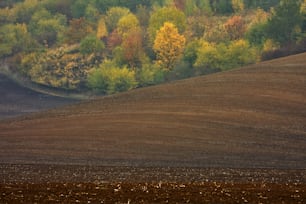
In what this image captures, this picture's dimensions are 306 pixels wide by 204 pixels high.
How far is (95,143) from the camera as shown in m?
72.6

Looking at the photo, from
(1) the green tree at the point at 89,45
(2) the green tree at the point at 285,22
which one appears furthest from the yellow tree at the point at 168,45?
(2) the green tree at the point at 285,22

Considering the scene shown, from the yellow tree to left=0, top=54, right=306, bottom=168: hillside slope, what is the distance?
51447 millimetres

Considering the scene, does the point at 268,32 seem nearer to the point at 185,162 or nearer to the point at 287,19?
the point at 287,19

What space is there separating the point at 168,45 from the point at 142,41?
12.0 metres

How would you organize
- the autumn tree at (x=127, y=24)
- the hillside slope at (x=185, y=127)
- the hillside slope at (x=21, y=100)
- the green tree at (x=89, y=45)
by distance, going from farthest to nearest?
the autumn tree at (x=127, y=24) → the green tree at (x=89, y=45) → the hillside slope at (x=21, y=100) → the hillside slope at (x=185, y=127)

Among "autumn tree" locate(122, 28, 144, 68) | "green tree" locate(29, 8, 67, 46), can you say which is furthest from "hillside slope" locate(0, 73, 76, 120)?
"green tree" locate(29, 8, 67, 46)

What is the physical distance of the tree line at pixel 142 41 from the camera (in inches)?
5143

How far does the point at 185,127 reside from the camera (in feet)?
247

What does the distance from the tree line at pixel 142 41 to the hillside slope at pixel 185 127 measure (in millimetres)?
29629

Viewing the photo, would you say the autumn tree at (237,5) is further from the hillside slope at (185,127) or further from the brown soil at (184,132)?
the hillside slope at (185,127)

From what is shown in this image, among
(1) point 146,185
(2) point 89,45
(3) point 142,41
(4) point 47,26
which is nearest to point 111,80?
(2) point 89,45

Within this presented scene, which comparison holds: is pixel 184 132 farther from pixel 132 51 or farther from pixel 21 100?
pixel 132 51

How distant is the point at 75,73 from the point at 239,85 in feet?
188

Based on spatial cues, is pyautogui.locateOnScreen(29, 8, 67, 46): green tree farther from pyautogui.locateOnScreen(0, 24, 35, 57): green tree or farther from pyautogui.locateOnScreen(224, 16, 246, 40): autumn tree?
pyautogui.locateOnScreen(224, 16, 246, 40): autumn tree
